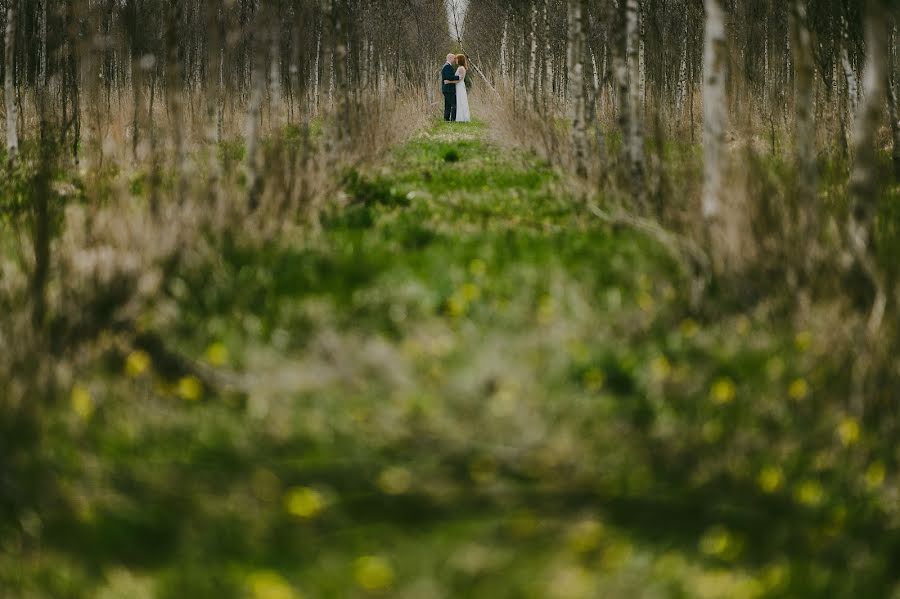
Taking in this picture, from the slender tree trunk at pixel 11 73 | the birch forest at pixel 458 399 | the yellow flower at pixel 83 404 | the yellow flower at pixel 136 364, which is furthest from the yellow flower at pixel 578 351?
A: the slender tree trunk at pixel 11 73

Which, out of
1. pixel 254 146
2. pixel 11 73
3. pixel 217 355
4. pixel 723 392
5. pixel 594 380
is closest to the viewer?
pixel 723 392

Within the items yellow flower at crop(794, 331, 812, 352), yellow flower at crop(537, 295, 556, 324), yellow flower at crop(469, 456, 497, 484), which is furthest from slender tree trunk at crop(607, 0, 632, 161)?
yellow flower at crop(469, 456, 497, 484)

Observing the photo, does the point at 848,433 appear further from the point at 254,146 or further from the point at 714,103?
the point at 254,146

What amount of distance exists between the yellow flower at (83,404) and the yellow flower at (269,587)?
114cm

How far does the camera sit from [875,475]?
10.9ft

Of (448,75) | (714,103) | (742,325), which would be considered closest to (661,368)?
(742,325)

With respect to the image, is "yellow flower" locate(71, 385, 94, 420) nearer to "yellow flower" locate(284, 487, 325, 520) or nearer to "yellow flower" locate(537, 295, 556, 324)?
"yellow flower" locate(284, 487, 325, 520)

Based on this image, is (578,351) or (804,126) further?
(804,126)

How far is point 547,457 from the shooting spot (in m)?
3.08

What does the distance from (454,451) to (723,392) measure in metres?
1.09

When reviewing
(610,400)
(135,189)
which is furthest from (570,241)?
(135,189)

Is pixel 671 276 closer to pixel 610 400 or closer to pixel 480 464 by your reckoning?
pixel 610 400

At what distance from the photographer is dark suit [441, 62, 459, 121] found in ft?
84.6

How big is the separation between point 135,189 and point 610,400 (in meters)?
6.60
